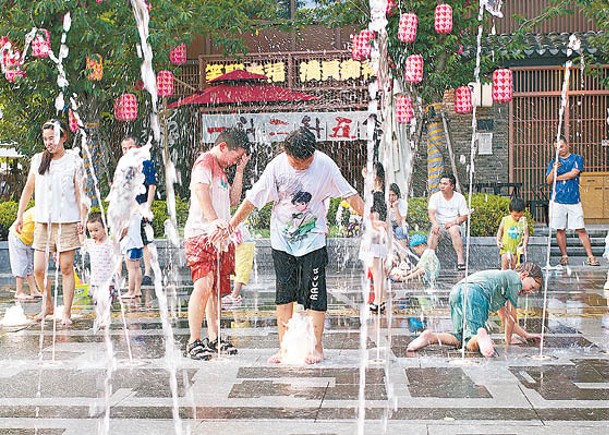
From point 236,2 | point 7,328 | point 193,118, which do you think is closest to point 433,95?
point 236,2

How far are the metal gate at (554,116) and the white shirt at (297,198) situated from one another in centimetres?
1349

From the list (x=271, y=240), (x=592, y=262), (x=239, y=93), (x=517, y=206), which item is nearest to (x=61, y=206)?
(x=271, y=240)

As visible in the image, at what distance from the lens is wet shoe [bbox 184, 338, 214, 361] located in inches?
268

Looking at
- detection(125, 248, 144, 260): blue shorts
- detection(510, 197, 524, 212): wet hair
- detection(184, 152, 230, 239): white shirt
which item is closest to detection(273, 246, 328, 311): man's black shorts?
detection(184, 152, 230, 239): white shirt

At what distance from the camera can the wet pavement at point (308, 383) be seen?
5.06 meters

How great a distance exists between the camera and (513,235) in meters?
11.6

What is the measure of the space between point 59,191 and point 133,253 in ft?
6.92

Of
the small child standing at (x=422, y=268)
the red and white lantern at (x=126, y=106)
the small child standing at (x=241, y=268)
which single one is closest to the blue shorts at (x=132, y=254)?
the small child standing at (x=241, y=268)

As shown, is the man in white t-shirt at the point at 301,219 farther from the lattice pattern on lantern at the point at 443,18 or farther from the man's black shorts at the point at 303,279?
the lattice pattern on lantern at the point at 443,18

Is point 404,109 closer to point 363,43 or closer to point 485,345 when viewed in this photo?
point 363,43

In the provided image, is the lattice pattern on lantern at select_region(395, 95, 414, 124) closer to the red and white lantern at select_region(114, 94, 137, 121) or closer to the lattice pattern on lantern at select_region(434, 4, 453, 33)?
the lattice pattern on lantern at select_region(434, 4, 453, 33)

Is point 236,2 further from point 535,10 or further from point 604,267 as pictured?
point 604,267

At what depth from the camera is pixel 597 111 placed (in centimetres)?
1992

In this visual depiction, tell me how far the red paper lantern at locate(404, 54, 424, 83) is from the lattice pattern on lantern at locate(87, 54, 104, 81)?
4847mm
